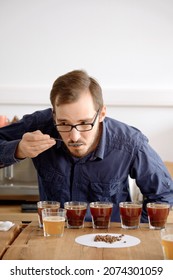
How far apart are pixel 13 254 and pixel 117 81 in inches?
103

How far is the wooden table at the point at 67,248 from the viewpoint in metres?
1.70

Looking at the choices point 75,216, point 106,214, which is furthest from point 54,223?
point 106,214

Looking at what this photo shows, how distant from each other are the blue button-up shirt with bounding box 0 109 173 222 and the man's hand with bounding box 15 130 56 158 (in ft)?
0.50

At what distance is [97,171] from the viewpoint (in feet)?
8.47

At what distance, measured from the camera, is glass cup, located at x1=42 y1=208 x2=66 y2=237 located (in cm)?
198

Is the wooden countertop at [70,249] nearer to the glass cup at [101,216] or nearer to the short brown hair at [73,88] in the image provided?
the glass cup at [101,216]

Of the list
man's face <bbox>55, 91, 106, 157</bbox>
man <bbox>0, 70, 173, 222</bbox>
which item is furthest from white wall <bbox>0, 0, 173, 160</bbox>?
man's face <bbox>55, 91, 106, 157</bbox>

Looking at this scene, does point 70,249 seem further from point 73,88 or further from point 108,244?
point 73,88

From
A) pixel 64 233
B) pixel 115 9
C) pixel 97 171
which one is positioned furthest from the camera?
pixel 115 9

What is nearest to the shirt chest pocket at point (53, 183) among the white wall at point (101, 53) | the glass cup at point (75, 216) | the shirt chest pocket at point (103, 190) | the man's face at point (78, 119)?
the shirt chest pocket at point (103, 190)
